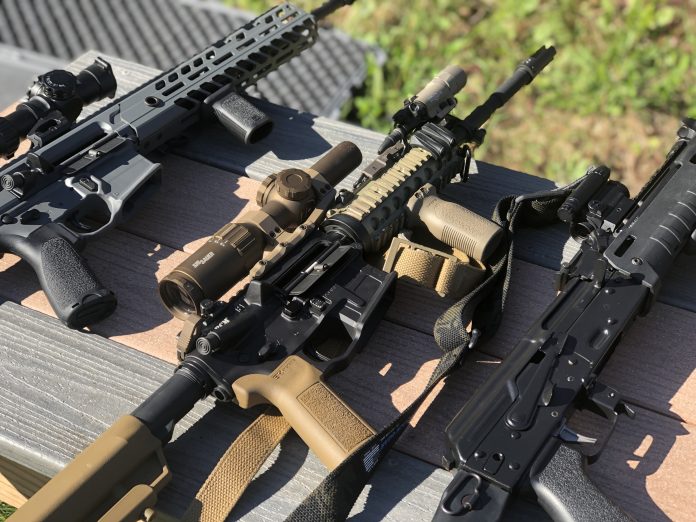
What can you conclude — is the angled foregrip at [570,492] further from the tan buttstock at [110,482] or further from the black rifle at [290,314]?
the tan buttstock at [110,482]

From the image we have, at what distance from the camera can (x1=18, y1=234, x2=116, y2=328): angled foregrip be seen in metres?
2.71

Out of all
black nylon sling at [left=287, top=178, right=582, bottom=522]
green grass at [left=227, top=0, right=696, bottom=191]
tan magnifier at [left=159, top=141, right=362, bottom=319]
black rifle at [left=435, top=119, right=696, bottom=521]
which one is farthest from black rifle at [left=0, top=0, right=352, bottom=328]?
green grass at [left=227, top=0, right=696, bottom=191]

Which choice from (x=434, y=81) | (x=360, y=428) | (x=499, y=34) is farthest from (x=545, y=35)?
(x=360, y=428)

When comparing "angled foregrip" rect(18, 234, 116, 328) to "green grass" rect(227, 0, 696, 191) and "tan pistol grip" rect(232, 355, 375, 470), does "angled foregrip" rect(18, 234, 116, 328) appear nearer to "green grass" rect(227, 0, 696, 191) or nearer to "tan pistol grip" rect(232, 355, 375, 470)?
"tan pistol grip" rect(232, 355, 375, 470)

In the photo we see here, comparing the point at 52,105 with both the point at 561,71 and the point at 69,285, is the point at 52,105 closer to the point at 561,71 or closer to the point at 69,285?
the point at 69,285

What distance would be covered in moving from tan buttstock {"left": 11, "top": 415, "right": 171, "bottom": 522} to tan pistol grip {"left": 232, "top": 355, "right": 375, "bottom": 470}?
0.99ft

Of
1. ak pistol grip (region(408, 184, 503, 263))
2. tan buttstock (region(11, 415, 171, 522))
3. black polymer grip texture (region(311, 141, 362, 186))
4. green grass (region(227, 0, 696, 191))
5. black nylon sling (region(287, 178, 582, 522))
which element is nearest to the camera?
tan buttstock (region(11, 415, 171, 522))

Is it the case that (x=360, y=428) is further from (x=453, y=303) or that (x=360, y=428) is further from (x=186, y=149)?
(x=186, y=149)

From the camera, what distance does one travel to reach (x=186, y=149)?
3.53 m

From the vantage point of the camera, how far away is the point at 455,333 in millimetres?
2576

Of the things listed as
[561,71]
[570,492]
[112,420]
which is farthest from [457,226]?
[561,71]

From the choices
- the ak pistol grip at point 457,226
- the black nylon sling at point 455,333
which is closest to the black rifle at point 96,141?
the ak pistol grip at point 457,226

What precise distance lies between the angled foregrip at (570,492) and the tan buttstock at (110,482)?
97 centimetres

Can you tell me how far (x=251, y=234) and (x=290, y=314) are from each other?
1.23 ft
